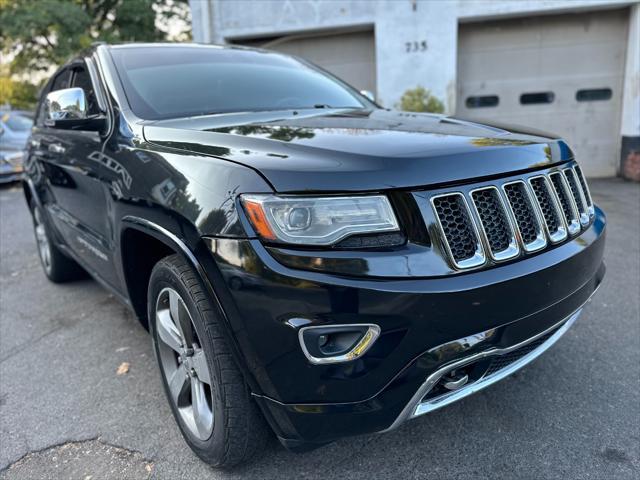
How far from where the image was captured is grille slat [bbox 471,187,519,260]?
174 cm

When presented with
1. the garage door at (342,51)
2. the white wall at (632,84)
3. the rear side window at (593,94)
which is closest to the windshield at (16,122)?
the garage door at (342,51)

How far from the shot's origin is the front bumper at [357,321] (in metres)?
1.52

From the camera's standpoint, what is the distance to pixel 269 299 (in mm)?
1545

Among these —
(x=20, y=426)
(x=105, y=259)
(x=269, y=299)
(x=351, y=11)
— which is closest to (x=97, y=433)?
(x=20, y=426)

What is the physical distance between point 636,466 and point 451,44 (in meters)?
7.72

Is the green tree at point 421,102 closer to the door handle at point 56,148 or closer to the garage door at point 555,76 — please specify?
the garage door at point 555,76

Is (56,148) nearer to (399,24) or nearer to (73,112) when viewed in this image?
(73,112)

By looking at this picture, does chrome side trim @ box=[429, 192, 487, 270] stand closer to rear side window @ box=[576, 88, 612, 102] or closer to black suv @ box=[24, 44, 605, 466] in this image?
black suv @ box=[24, 44, 605, 466]

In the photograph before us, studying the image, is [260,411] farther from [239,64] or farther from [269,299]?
[239,64]

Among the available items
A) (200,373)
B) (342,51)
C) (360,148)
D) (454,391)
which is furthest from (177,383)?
(342,51)

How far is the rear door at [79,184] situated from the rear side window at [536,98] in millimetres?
7493

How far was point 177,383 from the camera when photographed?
222 centimetres

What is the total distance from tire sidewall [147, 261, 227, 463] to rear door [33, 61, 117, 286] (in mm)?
723

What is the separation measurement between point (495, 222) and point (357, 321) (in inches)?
24.6
